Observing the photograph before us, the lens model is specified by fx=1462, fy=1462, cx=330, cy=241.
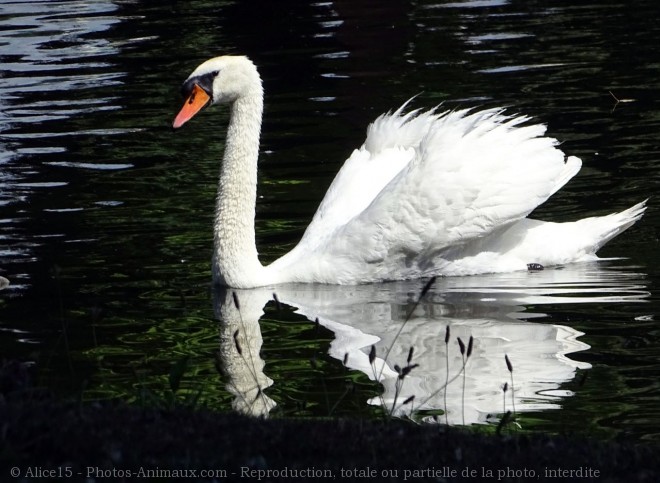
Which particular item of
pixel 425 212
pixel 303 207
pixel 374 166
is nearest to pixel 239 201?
pixel 374 166

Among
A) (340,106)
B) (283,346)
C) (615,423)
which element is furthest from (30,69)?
(615,423)

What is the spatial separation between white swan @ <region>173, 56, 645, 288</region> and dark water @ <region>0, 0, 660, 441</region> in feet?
0.66

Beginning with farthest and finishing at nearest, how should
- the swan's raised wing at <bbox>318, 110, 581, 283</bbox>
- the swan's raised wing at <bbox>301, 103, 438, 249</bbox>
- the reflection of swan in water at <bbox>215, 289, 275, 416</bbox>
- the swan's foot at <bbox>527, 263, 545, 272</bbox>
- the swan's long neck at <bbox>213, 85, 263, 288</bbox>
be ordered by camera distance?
the swan's raised wing at <bbox>301, 103, 438, 249</bbox>, the swan's foot at <bbox>527, 263, 545, 272</bbox>, the swan's long neck at <bbox>213, 85, 263, 288</bbox>, the swan's raised wing at <bbox>318, 110, 581, 283</bbox>, the reflection of swan in water at <bbox>215, 289, 275, 416</bbox>

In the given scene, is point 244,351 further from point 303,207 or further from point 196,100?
point 303,207

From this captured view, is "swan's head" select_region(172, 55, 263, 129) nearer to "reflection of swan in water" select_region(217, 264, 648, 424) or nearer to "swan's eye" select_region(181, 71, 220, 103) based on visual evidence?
"swan's eye" select_region(181, 71, 220, 103)

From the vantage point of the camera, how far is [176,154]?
14.0 metres

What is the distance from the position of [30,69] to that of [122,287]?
971 cm

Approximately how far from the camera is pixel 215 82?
34.0 feet

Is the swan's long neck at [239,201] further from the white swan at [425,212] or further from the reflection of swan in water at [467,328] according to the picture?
the reflection of swan in water at [467,328]

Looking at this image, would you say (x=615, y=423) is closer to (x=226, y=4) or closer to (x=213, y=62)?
(x=213, y=62)

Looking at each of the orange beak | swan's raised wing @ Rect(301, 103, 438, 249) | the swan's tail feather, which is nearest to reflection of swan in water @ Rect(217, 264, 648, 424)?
the swan's tail feather

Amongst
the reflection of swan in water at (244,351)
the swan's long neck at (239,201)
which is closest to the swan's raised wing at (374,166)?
the swan's long neck at (239,201)

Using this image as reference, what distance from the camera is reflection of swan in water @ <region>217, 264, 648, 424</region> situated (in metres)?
7.46

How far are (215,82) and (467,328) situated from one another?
2781 millimetres
